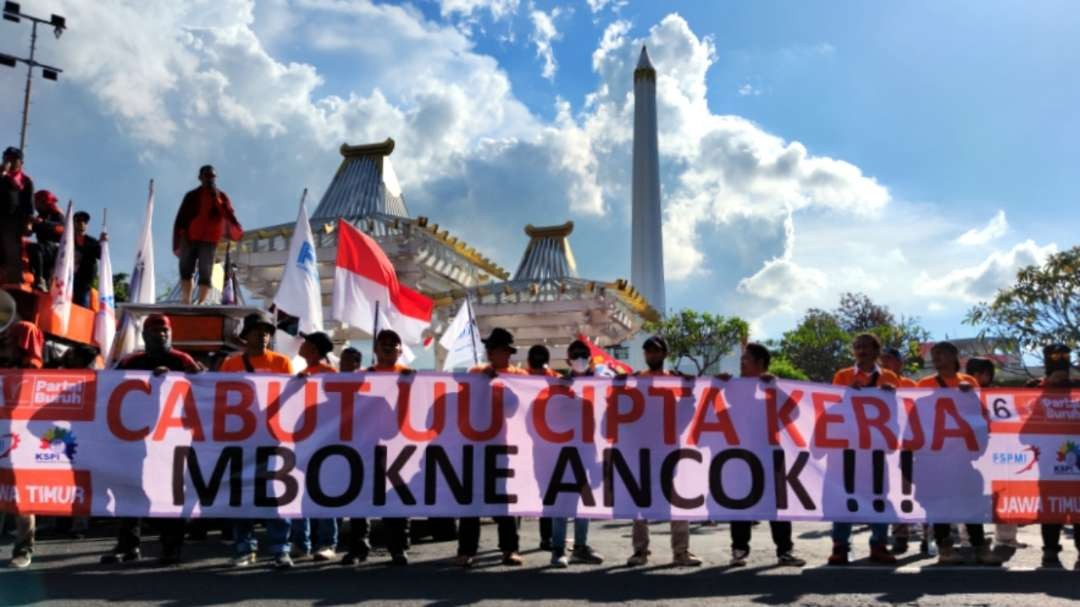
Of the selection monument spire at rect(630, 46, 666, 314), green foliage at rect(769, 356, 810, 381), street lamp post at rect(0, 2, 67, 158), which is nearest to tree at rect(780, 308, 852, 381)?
green foliage at rect(769, 356, 810, 381)

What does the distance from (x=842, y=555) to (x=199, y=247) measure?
8588 mm

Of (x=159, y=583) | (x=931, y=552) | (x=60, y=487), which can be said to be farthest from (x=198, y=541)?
(x=931, y=552)

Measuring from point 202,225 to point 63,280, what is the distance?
1719mm

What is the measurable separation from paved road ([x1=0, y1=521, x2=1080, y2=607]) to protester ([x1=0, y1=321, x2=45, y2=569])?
0.71 feet

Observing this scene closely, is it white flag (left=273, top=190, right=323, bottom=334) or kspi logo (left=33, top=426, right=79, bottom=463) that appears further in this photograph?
white flag (left=273, top=190, right=323, bottom=334)

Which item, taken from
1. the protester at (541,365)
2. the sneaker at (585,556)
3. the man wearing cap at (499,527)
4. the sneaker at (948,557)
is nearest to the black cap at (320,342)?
the man wearing cap at (499,527)

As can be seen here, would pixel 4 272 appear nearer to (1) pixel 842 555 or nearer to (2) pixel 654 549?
(2) pixel 654 549

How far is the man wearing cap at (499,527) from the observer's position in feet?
22.6

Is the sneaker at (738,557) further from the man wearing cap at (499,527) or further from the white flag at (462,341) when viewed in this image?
the white flag at (462,341)

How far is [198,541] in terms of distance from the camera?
8.70 meters

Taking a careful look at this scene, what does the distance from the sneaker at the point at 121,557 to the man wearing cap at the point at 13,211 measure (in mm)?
5002

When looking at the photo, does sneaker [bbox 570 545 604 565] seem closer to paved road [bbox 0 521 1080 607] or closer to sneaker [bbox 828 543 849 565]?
paved road [bbox 0 521 1080 607]

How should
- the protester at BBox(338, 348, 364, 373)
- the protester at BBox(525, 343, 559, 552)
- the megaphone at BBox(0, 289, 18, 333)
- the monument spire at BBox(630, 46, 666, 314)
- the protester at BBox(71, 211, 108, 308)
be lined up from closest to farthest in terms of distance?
the protester at BBox(525, 343, 559, 552), the protester at BBox(338, 348, 364, 373), the megaphone at BBox(0, 289, 18, 333), the protester at BBox(71, 211, 108, 308), the monument spire at BBox(630, 46, 666, 314)

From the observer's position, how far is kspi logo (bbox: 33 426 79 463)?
6738mm
